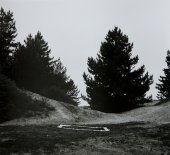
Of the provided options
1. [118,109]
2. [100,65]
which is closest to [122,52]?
[100,65]

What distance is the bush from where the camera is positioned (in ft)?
71.5

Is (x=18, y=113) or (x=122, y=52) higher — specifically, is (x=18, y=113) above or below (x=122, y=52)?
below

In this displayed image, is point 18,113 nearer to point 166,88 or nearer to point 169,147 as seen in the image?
point 169,147

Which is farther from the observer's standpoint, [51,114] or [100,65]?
[100,65]

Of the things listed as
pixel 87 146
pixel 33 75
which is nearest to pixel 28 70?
pixel 33 75

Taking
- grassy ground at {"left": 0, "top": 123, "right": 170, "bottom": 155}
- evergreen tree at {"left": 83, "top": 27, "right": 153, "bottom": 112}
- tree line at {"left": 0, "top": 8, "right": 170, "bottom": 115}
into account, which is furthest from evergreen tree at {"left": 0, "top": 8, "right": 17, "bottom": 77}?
grassy ground at {"left": 0, "top": 123, "right": 170, "bottom": 155}

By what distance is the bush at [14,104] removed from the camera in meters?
21.8

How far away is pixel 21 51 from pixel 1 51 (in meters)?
3.14

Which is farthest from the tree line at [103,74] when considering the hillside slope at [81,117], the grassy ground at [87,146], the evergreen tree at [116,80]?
the grassy ground at [87,146]

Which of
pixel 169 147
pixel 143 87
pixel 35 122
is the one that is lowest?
pixel 169 147

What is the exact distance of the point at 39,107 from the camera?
24938mm

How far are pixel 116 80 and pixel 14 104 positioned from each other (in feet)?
55.4

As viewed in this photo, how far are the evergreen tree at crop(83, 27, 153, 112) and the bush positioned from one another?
1368 centimetres

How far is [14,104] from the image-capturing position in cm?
2291
